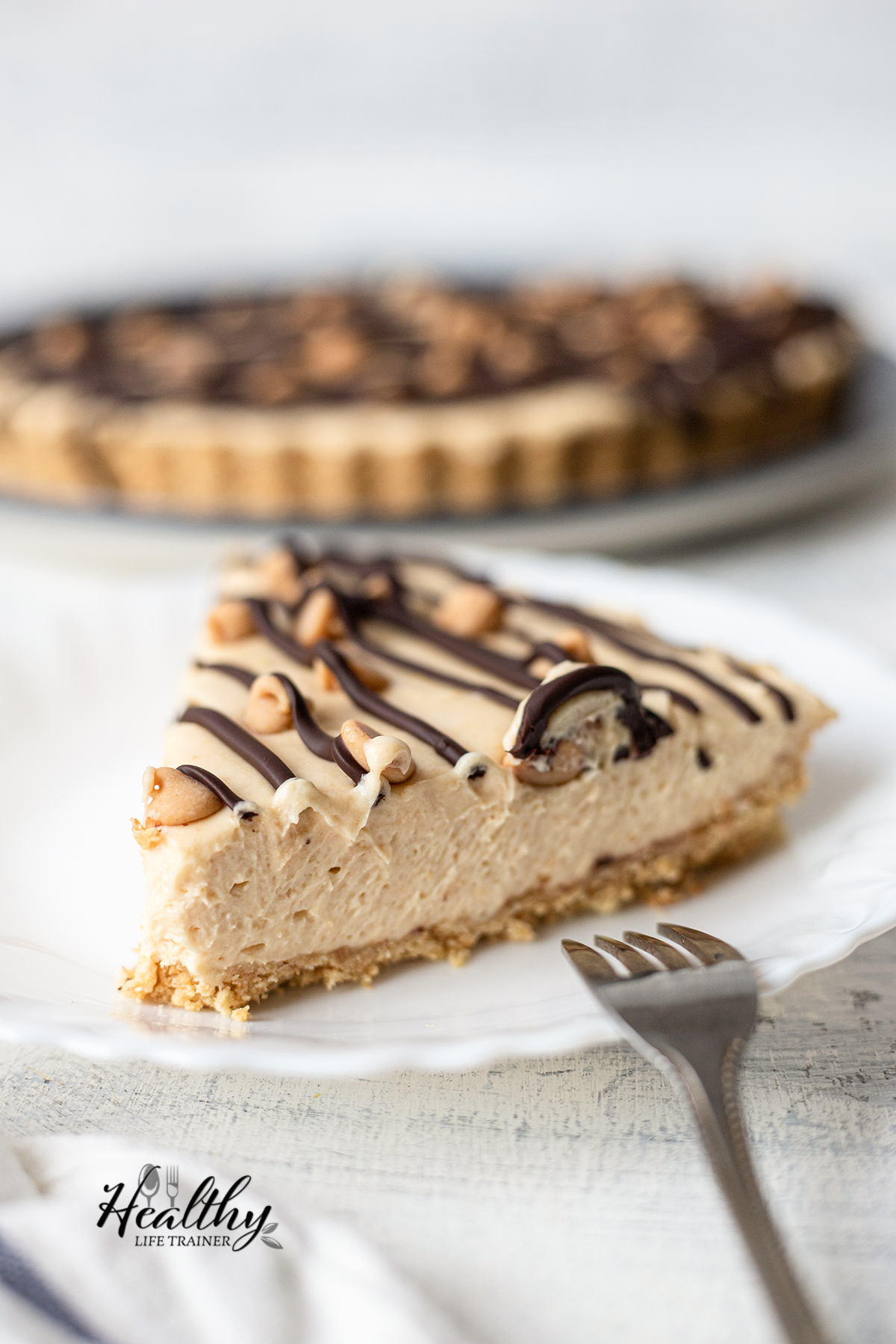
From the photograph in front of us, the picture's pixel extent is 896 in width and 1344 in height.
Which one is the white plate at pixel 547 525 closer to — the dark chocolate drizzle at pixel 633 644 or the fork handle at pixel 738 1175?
the dark chocolate drizzle at pixel 633 644

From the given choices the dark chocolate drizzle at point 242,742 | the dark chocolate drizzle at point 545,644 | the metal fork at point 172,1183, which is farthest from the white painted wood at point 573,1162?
the dark chocolate drizzle at point 545,644

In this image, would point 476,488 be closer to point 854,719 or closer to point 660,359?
point 660,359

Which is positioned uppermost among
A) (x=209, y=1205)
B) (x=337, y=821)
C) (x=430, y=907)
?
(x=337, y=821)

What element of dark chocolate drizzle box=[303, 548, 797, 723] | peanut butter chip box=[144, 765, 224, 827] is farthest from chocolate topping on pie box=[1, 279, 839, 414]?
peanut butter chip box=[144, 765, 224, 827]

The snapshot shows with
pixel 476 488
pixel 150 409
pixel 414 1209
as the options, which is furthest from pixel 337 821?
pixel 150 409

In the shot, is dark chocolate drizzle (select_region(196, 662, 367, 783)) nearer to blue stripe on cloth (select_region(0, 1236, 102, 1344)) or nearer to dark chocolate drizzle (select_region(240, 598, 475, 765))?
dark chocolate drizzle (select_region(240, 598, 475, 765))

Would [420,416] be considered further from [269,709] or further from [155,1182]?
[155,1182]
